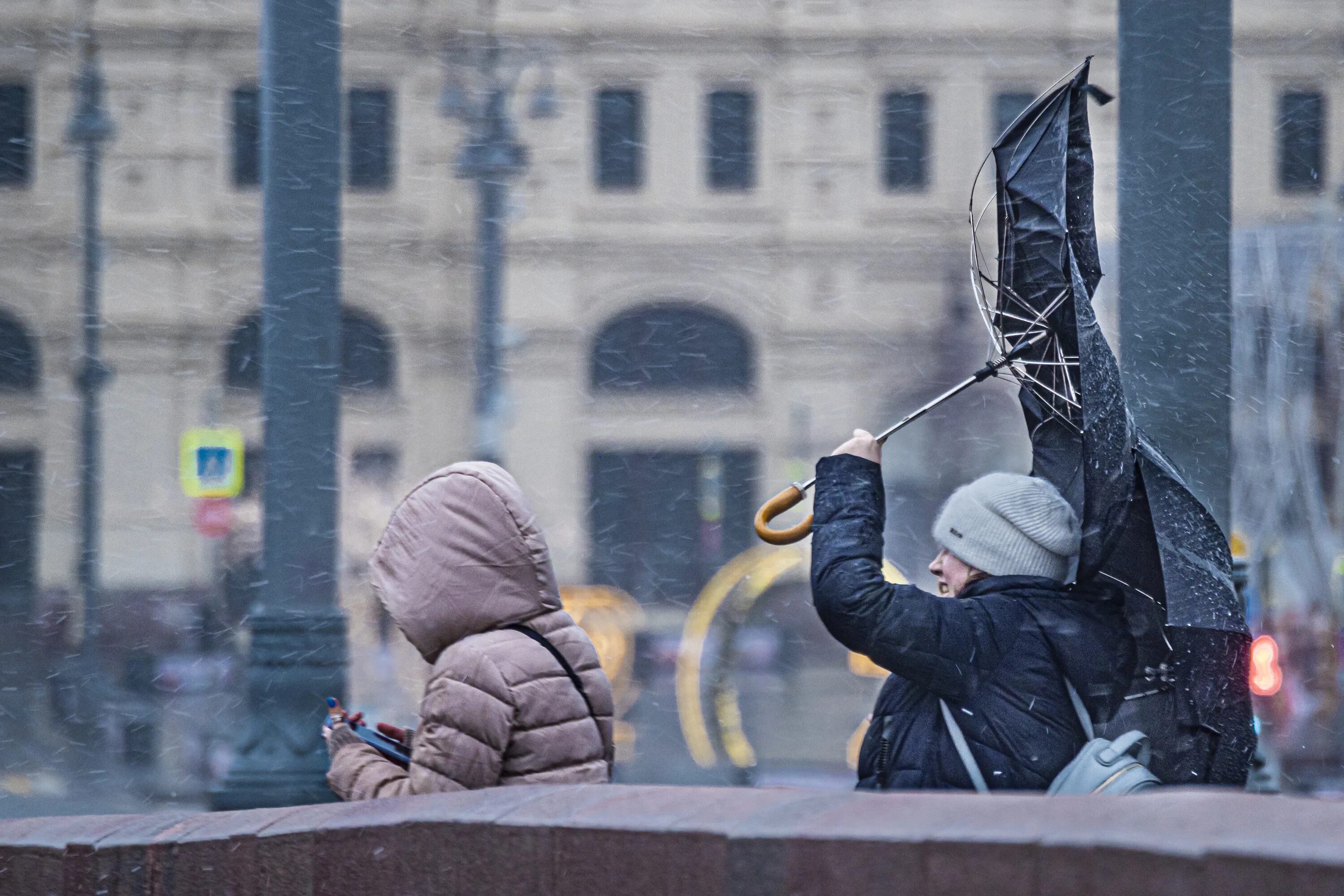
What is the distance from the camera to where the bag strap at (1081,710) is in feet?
8.23

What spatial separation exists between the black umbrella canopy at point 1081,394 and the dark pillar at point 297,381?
2769mm

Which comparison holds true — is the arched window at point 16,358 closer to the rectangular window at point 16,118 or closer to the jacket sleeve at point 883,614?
the rectangular window at point 16,118

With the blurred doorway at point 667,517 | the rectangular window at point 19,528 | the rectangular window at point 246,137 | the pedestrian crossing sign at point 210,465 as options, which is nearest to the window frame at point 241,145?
the rectangular window at point 246,137

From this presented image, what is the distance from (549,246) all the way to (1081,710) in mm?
15332

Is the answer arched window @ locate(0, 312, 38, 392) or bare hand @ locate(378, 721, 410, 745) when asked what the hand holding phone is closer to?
bare hand @ locate(378, 721, 410, 745)

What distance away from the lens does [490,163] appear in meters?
11.3

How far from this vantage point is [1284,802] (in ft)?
5.78

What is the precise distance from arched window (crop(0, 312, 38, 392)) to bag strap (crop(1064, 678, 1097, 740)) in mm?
16862

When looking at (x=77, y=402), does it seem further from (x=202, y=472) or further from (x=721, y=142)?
(x=202, y=472)

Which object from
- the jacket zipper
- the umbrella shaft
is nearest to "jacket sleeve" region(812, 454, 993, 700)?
the jacket zipper

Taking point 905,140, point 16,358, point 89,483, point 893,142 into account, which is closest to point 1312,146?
point 905,140

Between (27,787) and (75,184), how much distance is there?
807 cm

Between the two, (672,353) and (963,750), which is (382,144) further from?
(963,750)

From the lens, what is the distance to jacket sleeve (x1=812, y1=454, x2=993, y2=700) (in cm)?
244
